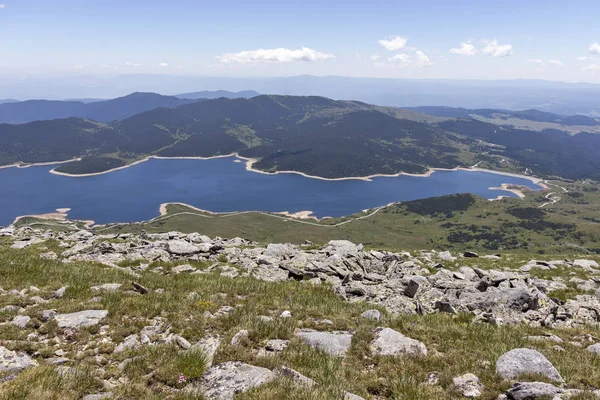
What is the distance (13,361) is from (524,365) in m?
12.5

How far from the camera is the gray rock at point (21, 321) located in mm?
10180

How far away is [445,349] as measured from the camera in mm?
10172

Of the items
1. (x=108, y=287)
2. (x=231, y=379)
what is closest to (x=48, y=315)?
(x=108, y=287)

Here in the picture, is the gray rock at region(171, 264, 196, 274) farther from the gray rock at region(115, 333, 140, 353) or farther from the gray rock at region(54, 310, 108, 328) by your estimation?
the gray rock at region(115, 333, 140, 353)

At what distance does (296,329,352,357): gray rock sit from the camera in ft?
31.8

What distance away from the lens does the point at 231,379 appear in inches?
293

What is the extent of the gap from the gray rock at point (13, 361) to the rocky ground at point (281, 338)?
4 cm

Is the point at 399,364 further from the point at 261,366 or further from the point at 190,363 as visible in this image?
the point at 190,363

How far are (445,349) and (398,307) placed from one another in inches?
235

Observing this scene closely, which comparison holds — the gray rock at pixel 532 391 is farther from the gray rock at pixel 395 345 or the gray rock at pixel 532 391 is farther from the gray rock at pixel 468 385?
the gray rock at pixel 395 345

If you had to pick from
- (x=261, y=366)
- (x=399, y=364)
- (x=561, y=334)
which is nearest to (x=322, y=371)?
(x=261, y=366)

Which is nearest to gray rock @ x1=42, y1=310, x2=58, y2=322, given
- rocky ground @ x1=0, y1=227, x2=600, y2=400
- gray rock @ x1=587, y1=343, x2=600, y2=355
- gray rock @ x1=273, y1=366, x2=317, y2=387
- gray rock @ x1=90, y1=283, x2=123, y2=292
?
rocky ground @ x1=0, y1=227, x2=600, y2=400

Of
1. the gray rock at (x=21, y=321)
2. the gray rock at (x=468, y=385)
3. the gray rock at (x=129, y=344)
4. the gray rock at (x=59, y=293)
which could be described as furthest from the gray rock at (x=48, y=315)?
the gray rock at (x=468, y=385)

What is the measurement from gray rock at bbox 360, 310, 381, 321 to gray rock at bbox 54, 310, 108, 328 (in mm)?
9283
